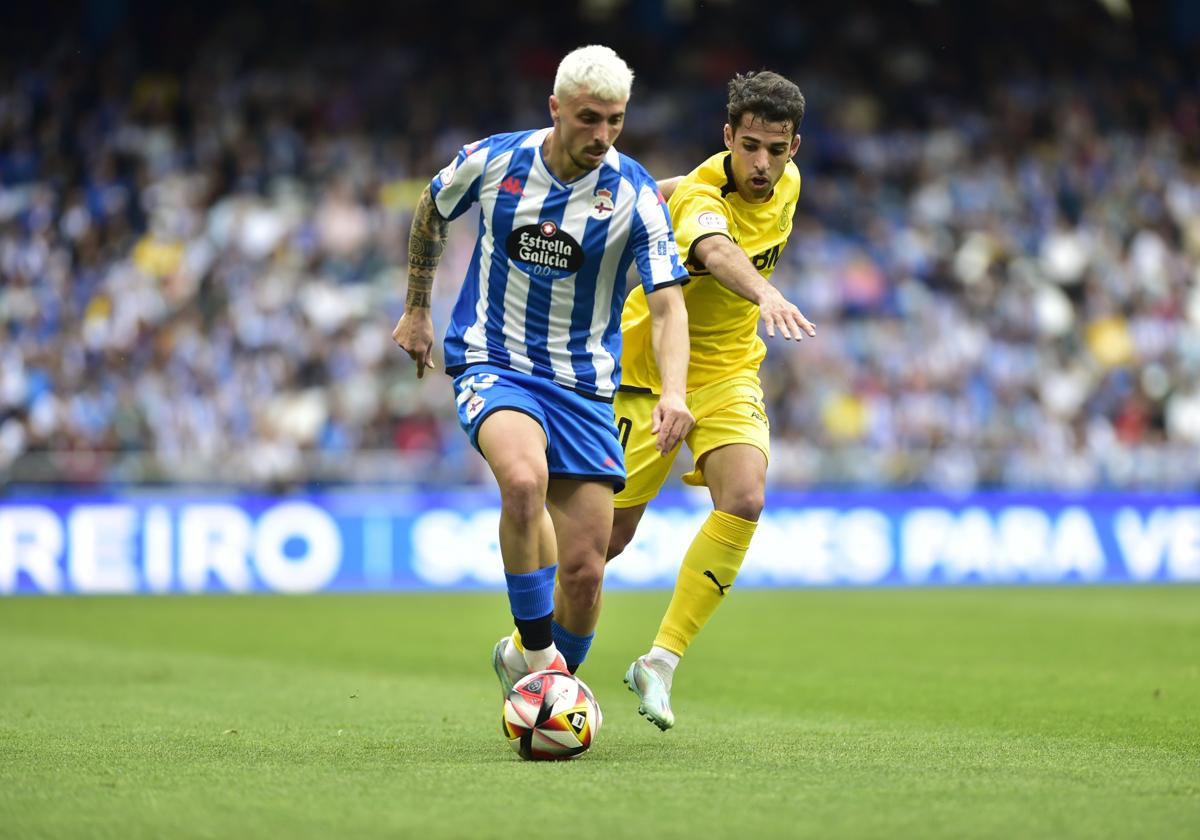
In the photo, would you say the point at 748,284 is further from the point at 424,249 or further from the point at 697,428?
the point at 424,249

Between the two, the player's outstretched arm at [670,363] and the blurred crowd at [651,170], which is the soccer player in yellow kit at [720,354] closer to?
the player's outstretched arm at [670,363]

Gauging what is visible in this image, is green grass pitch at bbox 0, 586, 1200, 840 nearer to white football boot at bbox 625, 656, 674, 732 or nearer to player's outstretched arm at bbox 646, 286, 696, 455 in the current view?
white football boot at bbox 625, 656, 674, 732

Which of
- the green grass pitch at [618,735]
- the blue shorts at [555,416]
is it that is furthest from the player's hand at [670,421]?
the green grass pitch at [618,735]

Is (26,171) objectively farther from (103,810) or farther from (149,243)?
(103,810)

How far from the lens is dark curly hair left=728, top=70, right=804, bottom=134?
6.61 meters

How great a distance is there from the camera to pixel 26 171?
1995 cm

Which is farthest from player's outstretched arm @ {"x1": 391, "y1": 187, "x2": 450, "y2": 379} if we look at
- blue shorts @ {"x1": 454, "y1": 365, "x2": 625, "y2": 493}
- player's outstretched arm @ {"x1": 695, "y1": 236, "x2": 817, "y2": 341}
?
player's outstretched arm @ {"x1": 695, "y1": 236, "x2": 817, "y2": 341}

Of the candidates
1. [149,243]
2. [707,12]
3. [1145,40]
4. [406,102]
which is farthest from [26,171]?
[1145,40]

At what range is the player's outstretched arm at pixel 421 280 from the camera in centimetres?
637

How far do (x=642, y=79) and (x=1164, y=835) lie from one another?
2101 centimetres

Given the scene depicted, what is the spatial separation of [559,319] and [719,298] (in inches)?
47.3

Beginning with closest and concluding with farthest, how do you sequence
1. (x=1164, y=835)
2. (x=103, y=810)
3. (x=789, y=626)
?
(x=1164, y=835), (x=103, y=810), (x=789, y=626)

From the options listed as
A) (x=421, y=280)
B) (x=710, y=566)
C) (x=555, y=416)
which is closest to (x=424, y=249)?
(x=421, y=280)

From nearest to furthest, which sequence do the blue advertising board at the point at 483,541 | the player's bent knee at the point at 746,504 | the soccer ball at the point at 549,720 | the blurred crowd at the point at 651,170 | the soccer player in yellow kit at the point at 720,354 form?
1. the soccer ball at the point at 549,720
2. the soccer player in yellow kit at the point at 720,354
3. the player's bent knee at the point at 746,504
4. the blue advertising board at the point at 483,541
5. the blurred crowd at the point at 651,170
